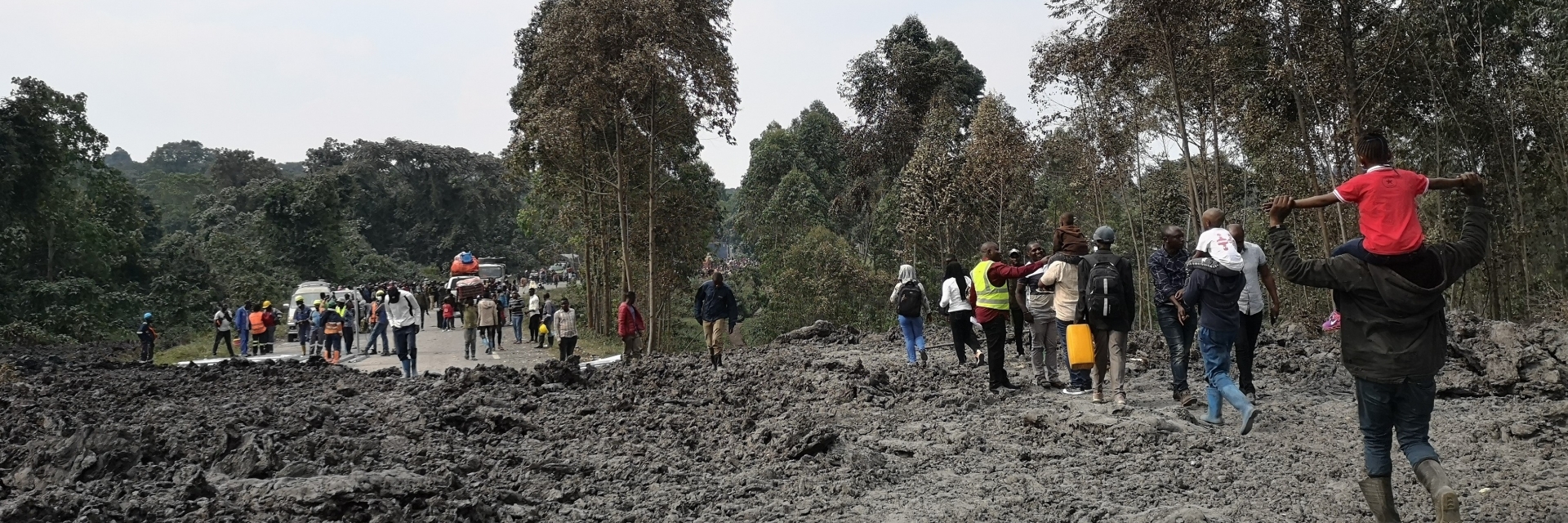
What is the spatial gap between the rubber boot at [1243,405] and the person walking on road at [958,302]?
420 centimetres

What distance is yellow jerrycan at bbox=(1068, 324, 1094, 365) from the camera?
854 centimetres

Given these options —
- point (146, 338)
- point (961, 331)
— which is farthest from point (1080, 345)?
point (146, 338)

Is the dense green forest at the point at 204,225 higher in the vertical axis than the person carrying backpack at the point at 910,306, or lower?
higher

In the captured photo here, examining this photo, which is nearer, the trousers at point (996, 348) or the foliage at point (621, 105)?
the trousers at point (996, 348)

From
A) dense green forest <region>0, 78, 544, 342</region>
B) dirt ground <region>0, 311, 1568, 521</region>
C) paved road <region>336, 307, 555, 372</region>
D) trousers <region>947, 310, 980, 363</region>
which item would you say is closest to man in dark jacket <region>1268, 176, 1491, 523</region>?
dirt ground <region>0, 311, 1568, 521</region>

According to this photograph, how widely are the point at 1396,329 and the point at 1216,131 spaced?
17591 millimetres

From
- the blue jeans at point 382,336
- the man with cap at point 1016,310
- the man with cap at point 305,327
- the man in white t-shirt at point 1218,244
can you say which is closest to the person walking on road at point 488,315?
the blue jeans at point 382,336

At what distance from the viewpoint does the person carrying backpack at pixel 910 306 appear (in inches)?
497

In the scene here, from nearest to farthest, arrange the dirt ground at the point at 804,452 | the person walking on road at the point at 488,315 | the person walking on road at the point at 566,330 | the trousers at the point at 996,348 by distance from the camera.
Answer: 1. the dirt ground at the point at 804,452
2. the trousers at the point at 996,348
3. the person walking on road at the point at 566,330
4. the person walking on road at the point at 488,315

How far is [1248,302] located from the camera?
788cm

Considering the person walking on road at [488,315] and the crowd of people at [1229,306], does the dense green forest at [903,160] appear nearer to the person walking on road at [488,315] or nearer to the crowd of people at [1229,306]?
the person walking on road at [488,315]

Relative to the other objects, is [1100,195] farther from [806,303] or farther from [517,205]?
[517,205]

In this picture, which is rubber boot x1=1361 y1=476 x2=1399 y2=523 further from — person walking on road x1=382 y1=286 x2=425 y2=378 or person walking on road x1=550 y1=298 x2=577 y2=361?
person walking on road x1=550 y1=298 x2=577 y2=361

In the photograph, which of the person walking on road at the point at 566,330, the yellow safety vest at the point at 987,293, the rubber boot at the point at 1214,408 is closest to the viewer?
the rubber boot at the point at 1214,408
